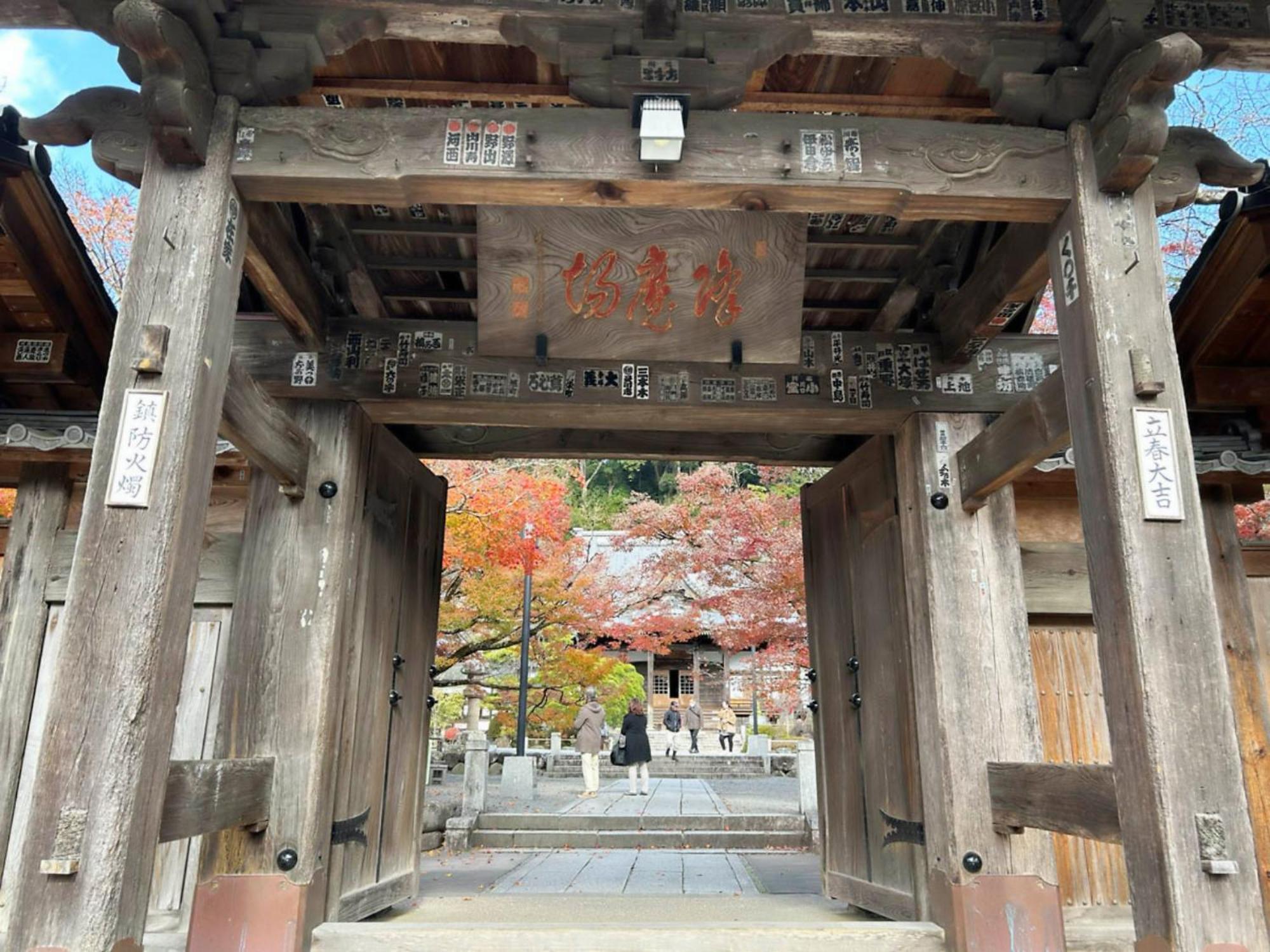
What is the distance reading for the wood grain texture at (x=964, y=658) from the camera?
4461mm

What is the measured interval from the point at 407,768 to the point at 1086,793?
13.2ft

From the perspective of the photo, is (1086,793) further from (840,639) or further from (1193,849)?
(840,639)

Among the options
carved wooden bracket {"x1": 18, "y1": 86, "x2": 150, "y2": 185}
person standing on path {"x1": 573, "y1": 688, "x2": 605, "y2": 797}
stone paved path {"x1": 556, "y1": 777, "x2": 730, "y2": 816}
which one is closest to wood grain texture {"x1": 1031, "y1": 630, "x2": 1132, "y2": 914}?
carved wooden bracket {"x1": 18, "y1": 86, "x2": 150, "y2": 185}

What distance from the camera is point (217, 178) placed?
11.2 feet

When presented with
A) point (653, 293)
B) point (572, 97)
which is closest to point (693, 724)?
point (653, 293)

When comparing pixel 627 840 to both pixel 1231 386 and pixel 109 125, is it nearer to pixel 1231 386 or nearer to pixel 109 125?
pixel 1231 386

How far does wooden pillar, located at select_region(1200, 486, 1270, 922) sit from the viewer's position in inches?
200

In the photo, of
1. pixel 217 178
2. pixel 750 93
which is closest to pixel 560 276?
pixel 750 93

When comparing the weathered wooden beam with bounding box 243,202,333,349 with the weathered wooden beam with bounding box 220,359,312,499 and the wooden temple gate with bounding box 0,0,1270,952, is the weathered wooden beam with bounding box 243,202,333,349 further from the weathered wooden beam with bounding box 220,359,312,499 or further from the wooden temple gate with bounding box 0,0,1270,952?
the weathered wooden beam with bounding box 220,359,312,499

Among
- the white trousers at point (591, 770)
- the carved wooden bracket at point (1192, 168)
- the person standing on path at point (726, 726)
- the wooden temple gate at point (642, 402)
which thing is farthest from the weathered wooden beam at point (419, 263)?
the person standing on path at point (726, 726)

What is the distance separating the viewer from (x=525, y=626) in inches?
498

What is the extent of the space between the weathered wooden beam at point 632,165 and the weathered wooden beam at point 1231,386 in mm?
2584

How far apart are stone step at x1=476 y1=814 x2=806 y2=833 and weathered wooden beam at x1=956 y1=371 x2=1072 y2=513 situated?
6596 mm

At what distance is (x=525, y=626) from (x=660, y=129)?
10.0 meters
